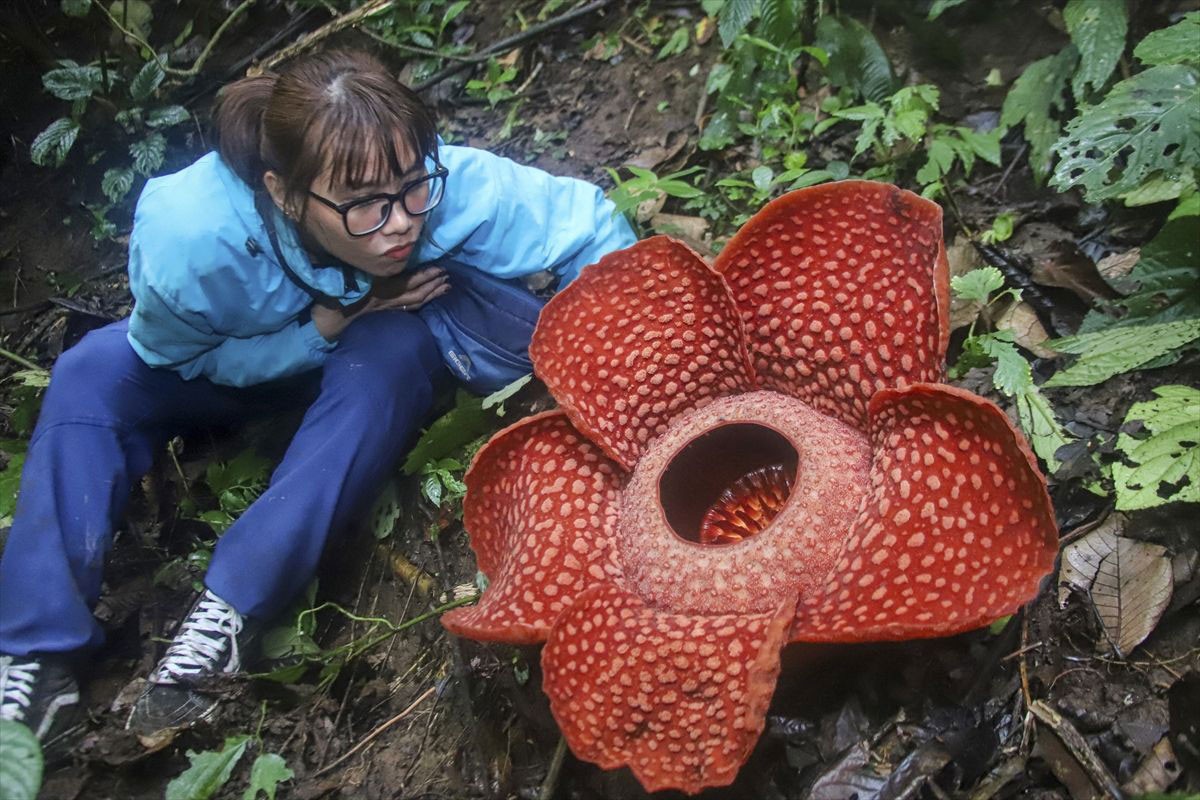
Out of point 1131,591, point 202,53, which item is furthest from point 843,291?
point 202,53

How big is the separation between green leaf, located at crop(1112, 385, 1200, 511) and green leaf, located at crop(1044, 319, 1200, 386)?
0.42 ft

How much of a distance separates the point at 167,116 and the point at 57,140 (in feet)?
1.41

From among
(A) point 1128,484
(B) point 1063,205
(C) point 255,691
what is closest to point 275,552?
(C) point 255,691

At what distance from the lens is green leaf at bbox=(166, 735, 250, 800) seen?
2.13 m

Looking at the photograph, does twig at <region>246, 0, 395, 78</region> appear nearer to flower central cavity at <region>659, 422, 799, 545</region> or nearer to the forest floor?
the forest floor

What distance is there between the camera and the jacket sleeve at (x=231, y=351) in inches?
107

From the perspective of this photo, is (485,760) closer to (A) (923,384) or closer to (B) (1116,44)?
(A) (923,384)

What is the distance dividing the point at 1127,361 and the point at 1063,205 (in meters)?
A: 0.74

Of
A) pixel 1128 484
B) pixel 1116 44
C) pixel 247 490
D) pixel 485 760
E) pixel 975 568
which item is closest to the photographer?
pixel 975 568

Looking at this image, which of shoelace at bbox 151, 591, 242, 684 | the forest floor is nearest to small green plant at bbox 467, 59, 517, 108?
the forest floor

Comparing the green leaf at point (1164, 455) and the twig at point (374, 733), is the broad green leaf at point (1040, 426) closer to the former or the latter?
the green leaf at point (1164, 455)

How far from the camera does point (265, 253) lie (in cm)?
256

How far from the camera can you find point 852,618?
153 cm

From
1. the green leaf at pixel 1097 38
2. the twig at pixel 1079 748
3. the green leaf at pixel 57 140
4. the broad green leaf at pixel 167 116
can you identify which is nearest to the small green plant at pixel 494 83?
the broad green leaf at pixel 167 116
